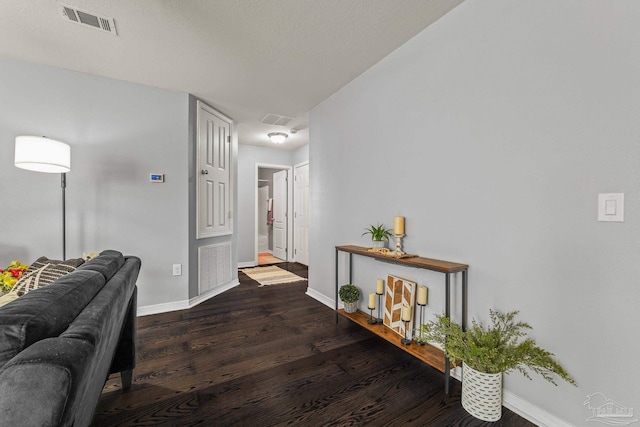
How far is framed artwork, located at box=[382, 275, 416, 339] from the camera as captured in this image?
7.09 feet

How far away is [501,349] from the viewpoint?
1.49 metres

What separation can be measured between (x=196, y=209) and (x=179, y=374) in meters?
1.92

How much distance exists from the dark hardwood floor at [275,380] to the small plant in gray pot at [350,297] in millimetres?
181

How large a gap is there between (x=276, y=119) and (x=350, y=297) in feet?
8.92

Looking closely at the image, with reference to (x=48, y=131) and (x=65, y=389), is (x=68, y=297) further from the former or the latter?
(x=48, y=131)

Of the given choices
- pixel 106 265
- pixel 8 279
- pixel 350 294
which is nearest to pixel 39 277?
pixel 8 279

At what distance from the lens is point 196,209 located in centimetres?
337

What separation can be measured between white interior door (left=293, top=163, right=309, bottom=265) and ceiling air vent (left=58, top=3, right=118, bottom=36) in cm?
380

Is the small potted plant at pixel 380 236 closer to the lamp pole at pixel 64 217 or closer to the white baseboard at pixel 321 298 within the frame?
the white baseboard at pixel 321 298

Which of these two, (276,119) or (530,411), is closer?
(530,411)

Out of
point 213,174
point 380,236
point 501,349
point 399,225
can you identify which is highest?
point 213,174

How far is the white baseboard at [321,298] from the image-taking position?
324 cm

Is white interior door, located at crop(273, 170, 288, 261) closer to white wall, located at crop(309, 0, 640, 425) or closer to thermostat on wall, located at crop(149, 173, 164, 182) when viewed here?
thermostat on wall, located at crop(149, 173, 164, 182)

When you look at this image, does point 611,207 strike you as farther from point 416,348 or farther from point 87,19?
point 87,19
